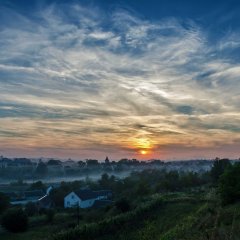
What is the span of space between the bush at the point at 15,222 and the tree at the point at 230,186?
24409mm

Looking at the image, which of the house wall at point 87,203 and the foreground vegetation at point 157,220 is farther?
the house wall at point 87,203

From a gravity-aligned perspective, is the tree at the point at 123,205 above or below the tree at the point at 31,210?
above

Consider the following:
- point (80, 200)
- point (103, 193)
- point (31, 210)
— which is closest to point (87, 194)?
point (80, 200)

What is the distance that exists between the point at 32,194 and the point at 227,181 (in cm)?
6328

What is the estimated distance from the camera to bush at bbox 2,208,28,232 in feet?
143

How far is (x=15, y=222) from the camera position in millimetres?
43500

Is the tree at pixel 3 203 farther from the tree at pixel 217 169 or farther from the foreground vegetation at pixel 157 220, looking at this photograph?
the tree at pixel 217 169

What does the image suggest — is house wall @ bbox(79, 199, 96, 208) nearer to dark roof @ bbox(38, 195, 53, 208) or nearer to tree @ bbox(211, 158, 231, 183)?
dark roof @ bbox(38, 195, 53, 208)

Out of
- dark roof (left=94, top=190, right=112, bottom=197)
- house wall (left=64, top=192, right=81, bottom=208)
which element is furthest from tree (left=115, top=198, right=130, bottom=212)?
dark roof (left=94, top=190, right=112, bottom=197)

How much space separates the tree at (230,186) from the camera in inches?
1366

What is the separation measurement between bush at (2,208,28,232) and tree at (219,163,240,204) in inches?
961

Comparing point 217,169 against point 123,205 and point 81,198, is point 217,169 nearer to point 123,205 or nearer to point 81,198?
point 123,205

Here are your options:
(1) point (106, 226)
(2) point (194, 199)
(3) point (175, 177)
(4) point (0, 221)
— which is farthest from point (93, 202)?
(1) point (106, 226)

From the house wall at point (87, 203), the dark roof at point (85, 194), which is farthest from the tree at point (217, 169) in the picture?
the dark roof at point (85, 194)
